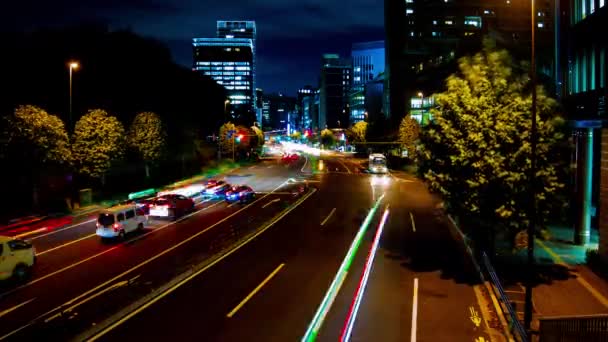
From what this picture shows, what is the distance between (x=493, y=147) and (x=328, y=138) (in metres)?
162

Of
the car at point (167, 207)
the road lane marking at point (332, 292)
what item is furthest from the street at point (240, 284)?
the car at point (167, 207)

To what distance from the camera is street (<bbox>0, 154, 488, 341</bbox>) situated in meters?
14.0

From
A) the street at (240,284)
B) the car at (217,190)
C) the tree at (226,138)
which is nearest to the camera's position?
the street at (240,284)

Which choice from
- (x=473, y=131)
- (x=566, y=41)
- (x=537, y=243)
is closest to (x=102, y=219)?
(x=473, y=131)

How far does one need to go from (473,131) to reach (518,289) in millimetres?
5621

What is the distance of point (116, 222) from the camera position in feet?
84.1

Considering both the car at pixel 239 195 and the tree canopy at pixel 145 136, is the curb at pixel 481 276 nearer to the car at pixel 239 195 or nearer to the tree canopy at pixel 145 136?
the car at pixel 239 195

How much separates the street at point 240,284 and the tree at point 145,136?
19840mm

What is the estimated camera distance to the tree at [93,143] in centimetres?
3784

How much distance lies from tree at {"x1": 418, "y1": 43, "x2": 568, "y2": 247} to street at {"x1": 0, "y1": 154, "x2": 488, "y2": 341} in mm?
3078

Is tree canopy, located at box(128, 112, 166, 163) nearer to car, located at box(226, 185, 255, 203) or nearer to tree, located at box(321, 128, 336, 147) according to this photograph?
car, located at box(226, 185, 255, 203)

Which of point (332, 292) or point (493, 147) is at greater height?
point (493, 147)

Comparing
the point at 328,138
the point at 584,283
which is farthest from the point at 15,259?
the point at 328,138

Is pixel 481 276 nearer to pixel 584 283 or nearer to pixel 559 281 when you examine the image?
pixel 559 281
